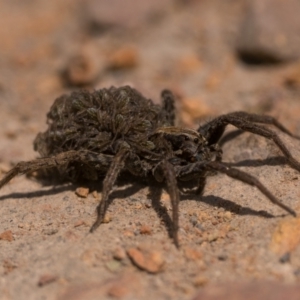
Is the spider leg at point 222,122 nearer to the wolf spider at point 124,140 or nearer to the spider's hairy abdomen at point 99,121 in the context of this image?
the wolf spider at point 124,140

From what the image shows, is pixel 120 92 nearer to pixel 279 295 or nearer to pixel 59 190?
pixel 59 190

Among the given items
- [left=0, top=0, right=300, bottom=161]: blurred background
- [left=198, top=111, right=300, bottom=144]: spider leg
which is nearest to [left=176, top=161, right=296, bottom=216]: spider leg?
[left=198, top=111, right=300, bottom=144]: spider leg

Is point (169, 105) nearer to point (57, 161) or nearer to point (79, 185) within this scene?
point (79, 185)

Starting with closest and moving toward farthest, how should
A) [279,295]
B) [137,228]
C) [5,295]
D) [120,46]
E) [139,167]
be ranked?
1. [279,295]
2. [5,295]
3. [137,228]
4. [139,167]
5. [120,46]

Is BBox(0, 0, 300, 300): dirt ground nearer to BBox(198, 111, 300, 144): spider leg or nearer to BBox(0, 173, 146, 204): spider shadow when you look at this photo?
BBox(0, 173, 146, 204): spider shadow

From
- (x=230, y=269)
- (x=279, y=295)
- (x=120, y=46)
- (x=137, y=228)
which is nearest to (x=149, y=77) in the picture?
(x=120, y=46)

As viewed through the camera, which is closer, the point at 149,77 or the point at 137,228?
the point at 137,228

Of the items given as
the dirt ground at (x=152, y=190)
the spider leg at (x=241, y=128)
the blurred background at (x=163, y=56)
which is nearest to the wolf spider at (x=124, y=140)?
the spider leg at (x=241, y=128)
